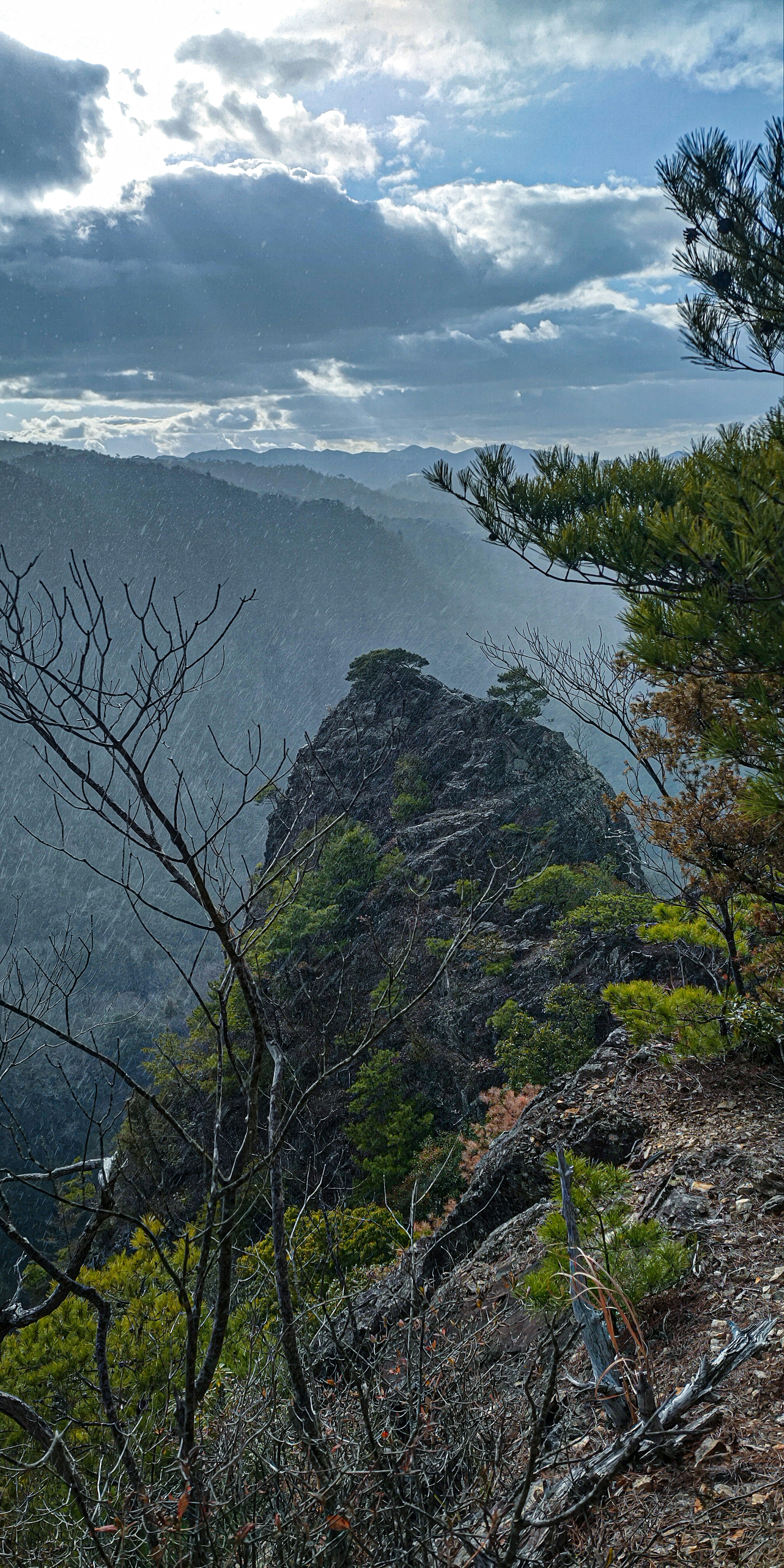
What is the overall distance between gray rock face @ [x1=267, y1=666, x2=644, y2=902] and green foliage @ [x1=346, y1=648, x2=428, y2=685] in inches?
4.5

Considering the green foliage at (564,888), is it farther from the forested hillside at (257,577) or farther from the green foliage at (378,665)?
the forested hillside at (257,577)

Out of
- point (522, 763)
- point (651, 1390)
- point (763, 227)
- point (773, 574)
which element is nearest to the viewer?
point (651, 1390)

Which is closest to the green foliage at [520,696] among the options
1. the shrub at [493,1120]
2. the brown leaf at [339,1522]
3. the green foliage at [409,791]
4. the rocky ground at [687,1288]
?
the green foliage at [409,791]

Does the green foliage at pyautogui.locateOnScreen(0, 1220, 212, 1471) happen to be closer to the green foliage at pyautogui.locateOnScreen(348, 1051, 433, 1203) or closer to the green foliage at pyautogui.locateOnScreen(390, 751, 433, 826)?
the green foliage at pyautogui.locateOnScreen(348, 1051, 433, 1203)

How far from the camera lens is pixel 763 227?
3797 mm

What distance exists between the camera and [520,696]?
20688 mm

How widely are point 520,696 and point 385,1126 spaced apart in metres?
11.6

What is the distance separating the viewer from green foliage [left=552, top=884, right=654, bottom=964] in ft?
40.8

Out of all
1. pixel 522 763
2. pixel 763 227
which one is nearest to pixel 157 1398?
pixel 763 227

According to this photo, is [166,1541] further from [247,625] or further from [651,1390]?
[247,625]

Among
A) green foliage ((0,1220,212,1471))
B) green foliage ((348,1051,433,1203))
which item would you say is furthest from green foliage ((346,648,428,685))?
green foliage ((0,1220,212,1471))

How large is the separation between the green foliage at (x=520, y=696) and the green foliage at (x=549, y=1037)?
903cm

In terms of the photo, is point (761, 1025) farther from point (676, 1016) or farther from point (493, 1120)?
point (493, 1120)

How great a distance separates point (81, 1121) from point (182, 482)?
131m
